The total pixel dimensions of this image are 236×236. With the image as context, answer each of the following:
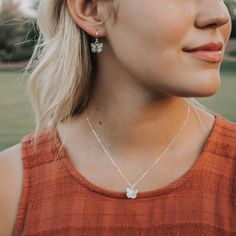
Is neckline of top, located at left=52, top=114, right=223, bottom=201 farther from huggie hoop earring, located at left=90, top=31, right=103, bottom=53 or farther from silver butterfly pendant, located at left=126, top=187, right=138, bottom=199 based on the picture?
huggie hoop earring, located at left=90, top=31, right=103, bottom=53

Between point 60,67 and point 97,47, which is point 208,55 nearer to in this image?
point 97,47

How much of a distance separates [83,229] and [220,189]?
36cm

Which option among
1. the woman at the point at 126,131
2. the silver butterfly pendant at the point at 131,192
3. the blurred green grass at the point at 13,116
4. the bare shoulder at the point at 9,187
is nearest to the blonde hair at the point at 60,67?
the woman at the point at 126,131

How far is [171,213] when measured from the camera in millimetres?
1354

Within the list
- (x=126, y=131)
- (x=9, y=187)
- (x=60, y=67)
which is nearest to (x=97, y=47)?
(x=60, y=67)

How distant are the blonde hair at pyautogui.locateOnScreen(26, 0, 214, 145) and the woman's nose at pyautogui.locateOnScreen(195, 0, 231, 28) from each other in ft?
1.20

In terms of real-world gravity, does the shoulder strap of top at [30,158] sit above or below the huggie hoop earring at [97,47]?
below

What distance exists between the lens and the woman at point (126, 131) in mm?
1252

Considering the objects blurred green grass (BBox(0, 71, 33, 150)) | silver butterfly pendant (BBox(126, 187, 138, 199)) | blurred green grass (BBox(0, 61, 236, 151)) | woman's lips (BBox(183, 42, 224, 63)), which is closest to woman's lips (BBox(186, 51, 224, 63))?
woman's lips (BBox(183, 42, 224, 63))

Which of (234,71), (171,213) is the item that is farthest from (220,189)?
(234,71)

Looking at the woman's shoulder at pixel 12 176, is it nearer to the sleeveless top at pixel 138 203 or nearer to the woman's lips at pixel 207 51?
the sleeveless top at pixel 138 203

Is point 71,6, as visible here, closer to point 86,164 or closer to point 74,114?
point 74,114

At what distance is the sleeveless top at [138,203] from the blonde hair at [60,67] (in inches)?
6.8

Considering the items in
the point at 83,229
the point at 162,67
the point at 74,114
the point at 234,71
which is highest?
the point at 162,67
